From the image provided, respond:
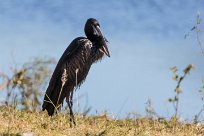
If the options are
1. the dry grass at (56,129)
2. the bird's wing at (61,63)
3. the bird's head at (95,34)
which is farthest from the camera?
the bird's head at (95,34)

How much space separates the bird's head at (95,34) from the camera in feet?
32.3

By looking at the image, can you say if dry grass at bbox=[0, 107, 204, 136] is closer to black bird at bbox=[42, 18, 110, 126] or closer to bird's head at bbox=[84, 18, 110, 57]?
black bird at bbox=[42, 18, 110, 126]

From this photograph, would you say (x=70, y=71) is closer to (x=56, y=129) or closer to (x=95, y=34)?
(x=95, y=34)

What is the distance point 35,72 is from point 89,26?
178 inches

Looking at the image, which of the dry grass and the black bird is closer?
the dry grass

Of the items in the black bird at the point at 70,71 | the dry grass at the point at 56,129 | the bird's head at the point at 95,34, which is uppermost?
the bird's head at the point at 95,34

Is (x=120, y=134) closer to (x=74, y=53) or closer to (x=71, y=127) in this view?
(x=71, y=127)

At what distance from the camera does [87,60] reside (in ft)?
30.6

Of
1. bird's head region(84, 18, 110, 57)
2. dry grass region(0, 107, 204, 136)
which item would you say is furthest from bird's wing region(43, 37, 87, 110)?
bird's head region(84, 18, 110, 57)

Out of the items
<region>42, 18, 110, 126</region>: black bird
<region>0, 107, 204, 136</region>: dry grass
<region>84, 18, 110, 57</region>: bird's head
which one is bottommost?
<region>0, 107, 204, 136</region>: dry grass

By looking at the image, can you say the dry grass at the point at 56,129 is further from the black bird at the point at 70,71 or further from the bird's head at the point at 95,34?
the bird's head at the point at 95,34

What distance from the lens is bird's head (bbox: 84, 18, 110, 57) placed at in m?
9.86

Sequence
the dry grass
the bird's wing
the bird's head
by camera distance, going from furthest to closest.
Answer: the bird's head
the bird's wing
the dry grass

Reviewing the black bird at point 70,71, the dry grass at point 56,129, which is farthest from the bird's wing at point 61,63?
the dry grass at point 56,129
